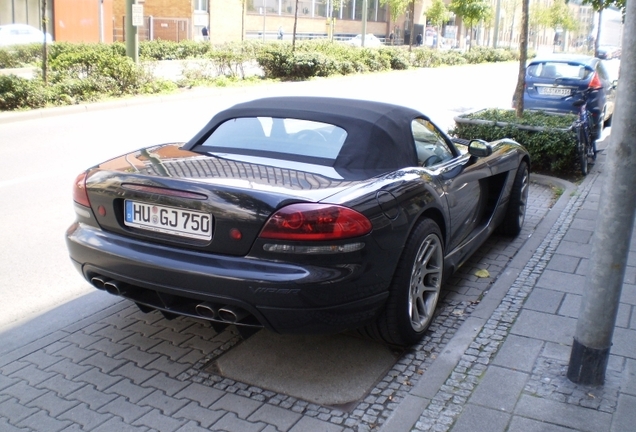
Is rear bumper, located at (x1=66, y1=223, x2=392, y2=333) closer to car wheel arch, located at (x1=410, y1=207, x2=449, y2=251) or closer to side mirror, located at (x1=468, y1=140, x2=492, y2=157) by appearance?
car wheel arch, located at (x1=410, y1=207, x2=449, y2=251)

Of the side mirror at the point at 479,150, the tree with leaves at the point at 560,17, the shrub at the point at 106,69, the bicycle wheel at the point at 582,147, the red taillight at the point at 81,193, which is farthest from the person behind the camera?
the tree with leaves at the point at 560,17

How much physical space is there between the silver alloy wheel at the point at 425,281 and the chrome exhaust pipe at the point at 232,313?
1030 mm

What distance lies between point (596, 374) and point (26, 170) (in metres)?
7.45

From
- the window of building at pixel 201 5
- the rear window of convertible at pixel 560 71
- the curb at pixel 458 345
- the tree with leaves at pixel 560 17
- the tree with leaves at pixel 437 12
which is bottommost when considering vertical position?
Answer: the curb at pixel 458 345

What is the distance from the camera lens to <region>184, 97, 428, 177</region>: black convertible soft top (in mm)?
4152

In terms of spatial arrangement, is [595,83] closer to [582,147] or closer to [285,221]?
[582,147]

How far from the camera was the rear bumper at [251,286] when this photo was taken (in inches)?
131

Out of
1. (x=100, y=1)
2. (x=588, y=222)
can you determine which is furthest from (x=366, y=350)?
(x=100, y=1)

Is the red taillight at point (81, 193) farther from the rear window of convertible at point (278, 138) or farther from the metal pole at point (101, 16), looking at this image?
the metal pole at point (101, 16)

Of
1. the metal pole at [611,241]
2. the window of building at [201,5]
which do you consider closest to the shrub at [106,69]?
the metal pole at [611,241]

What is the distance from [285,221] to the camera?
3348mm

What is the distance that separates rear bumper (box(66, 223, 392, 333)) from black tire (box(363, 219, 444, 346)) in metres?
0.14

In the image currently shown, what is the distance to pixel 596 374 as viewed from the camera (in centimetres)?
358

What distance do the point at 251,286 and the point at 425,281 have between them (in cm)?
137
